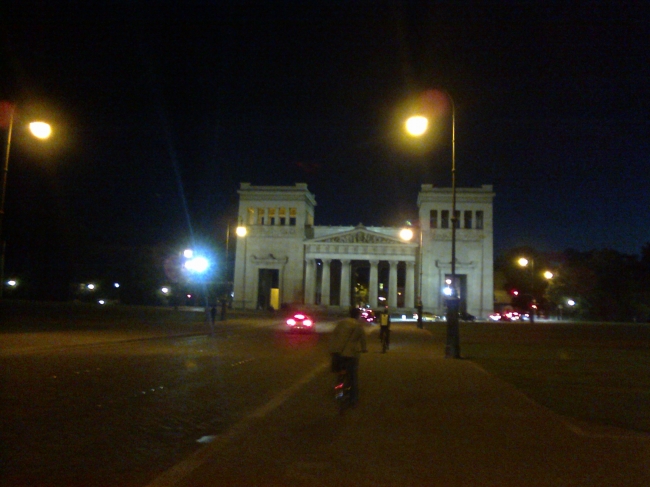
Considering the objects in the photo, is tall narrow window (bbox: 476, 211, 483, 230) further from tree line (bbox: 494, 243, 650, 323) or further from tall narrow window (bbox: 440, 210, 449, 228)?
tree line (bbox: 494, 243, 650, 323)

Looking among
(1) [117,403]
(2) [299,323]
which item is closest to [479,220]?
(2) [299,323]

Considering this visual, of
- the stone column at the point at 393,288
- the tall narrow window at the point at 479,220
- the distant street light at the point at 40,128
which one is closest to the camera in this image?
the distant street light at the point at 40,128

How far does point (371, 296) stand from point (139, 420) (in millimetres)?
89979

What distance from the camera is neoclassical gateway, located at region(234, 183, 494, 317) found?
96.6 m

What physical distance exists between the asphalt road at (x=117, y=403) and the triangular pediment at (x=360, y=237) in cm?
7499

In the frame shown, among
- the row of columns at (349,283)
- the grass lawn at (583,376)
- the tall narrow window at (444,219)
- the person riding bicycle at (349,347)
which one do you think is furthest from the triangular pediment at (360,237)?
the person riding bicycle at (349,347)

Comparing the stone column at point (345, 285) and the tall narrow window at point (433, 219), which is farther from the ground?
the tall narrow window at point (433, 219)

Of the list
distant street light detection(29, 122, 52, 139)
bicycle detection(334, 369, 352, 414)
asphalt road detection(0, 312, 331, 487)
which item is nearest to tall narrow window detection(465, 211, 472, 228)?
asphalt road detection(0, 312, 331, 487)

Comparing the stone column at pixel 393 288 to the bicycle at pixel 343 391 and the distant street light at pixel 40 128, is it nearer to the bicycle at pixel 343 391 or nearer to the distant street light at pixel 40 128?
the distant street light at pixel 40 128

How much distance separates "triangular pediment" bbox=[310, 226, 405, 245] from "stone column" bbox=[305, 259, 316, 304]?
14.3ft

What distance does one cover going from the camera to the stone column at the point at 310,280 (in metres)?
100

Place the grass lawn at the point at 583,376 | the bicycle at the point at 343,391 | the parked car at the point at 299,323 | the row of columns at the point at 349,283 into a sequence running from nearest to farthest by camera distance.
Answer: the bicycle at the point at 343,391 → the grass lawn at the point at 583,376 → the parked car at the point at 299,323 → the row of columns at the point at 349,283

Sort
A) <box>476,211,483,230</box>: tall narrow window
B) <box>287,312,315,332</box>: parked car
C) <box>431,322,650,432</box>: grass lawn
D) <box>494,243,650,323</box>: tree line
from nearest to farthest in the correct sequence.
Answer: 1. <box>431,322,650,432</box>: grass lawn
2. <box>287,312,315,332</box>: parked car
3. <box>494,243,650,323</box>: tree line
4. <box>476,211,483,230</box>: tall narrow window

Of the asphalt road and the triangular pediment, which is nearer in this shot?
the asphalt road
